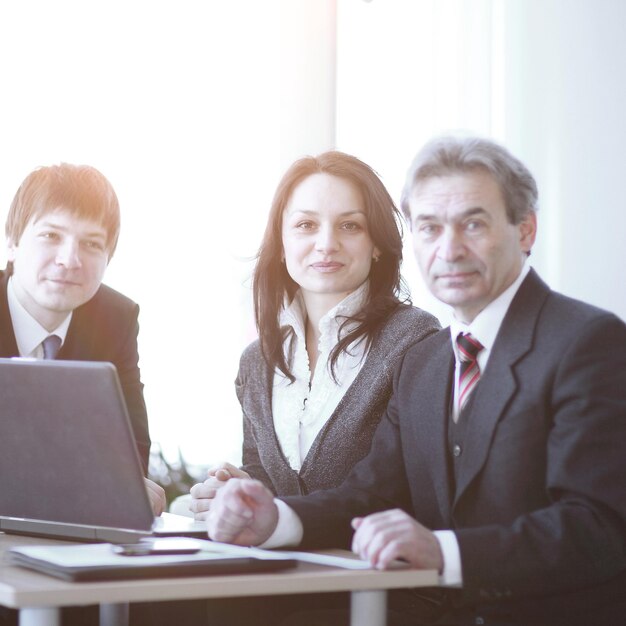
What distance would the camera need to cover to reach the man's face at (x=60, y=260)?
104 inches

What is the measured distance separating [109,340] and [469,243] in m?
1.21

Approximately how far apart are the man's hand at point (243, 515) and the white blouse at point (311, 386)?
0.79 m

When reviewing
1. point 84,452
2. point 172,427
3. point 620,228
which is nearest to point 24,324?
point 84,452

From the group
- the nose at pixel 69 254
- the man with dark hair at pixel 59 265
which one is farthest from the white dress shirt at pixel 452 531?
the nose at pixel 69 254

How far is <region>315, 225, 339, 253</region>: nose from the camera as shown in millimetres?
2629

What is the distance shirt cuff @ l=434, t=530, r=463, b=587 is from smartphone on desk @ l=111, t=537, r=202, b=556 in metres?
0.37

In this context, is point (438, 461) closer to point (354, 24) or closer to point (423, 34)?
point (423, 34)

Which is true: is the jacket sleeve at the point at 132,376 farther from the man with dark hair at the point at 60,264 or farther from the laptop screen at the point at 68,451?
the laptop screen at the point at 68,451

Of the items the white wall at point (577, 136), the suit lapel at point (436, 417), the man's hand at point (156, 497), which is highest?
the white wall at point (577, 136)

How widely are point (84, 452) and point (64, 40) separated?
260 centimetres

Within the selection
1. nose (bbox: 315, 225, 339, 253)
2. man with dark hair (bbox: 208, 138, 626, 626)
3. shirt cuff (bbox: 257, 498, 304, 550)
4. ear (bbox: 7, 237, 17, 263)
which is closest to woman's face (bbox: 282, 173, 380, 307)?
nose (bbox: 315, 225, 339, 253)

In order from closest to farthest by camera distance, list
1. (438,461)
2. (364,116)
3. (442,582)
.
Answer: (442,582) → (438,461) → (364,116)

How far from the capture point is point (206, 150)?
13.6 ft

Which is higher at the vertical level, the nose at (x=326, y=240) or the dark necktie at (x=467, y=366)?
the nose at (x=326, y=240)
